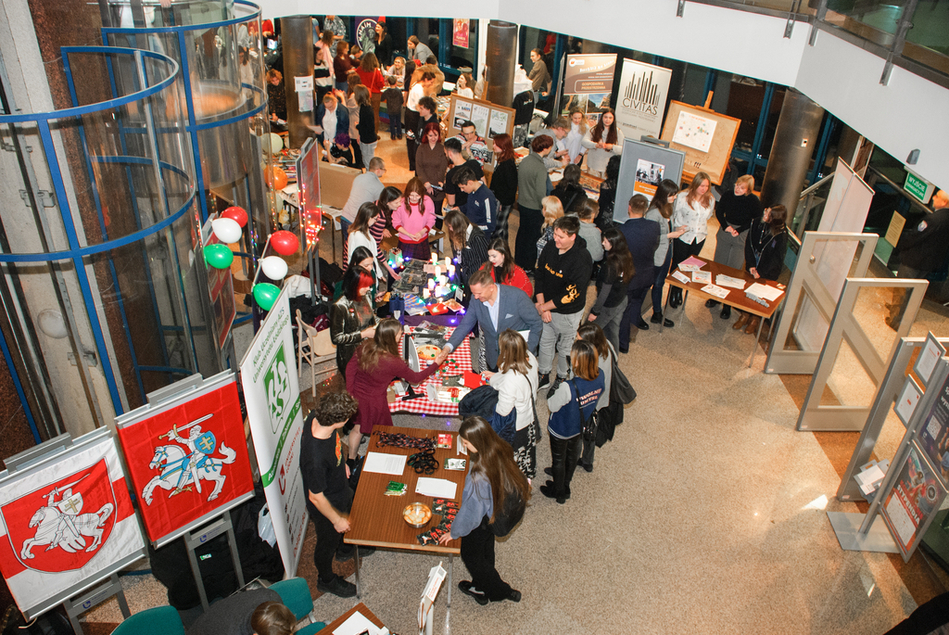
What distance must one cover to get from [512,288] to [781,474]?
9.17ft

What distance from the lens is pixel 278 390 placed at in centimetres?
393

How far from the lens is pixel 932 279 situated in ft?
27.3

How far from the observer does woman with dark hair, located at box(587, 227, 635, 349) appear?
5.89m

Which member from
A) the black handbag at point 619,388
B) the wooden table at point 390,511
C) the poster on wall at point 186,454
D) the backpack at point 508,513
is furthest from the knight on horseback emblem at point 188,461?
the black handbag at point 619,388

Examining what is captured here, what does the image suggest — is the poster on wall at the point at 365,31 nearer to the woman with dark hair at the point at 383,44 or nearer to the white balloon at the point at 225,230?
the woman with dark hair at the point at 383,44

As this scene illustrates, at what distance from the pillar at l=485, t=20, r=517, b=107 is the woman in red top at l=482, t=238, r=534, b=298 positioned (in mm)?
6318

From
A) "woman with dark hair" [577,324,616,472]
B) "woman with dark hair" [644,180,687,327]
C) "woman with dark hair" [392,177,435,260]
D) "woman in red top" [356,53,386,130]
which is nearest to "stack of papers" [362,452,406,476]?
"woman with dark hair" [577,324,616,472]

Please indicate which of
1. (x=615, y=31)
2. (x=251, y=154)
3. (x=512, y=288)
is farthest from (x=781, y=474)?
(x=615, y=31)

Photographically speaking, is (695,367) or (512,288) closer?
(512,288)

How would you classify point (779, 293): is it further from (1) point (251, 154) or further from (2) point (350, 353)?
(1) point (251, 154)

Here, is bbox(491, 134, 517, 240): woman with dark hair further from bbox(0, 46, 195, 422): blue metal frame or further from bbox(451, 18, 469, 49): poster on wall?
bbox(451, 18, 469, 49): poster on wall

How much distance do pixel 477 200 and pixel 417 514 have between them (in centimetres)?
400

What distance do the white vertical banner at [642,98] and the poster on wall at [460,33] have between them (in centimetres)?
552

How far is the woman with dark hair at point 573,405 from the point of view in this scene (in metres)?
4.43
